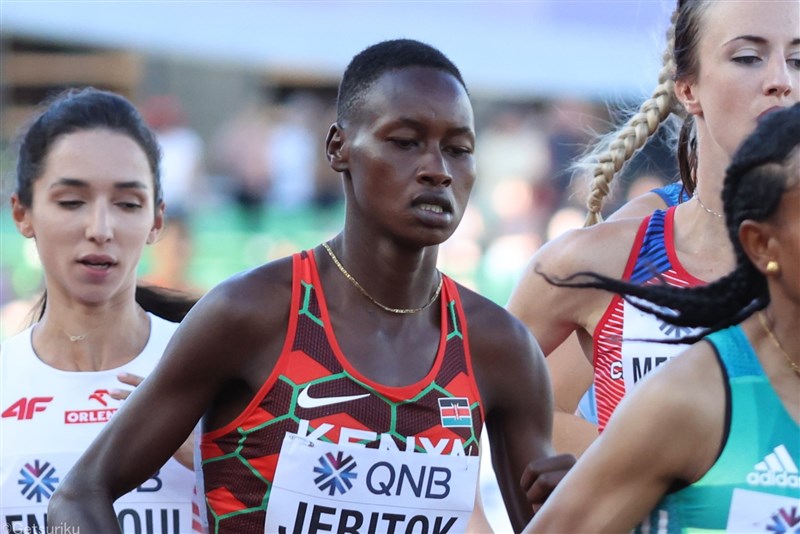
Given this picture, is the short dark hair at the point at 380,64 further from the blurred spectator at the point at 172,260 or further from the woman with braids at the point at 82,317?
the blurred spectator at the point at 172,260

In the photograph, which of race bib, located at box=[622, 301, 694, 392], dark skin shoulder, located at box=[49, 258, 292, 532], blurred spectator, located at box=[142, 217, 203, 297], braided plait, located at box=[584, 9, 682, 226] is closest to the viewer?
dark skin shoulder, located at box=[49, 258, 292, 532]

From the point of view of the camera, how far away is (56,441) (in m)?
3.88

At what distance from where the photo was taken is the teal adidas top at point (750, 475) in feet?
7.73

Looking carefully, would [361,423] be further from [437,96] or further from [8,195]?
[8,195]

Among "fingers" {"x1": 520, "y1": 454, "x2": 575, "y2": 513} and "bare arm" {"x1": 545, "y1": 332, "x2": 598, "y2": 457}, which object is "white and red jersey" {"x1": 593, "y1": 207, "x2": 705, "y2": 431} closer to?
"bare arm" {"x1": 545, "y1": 332, "x2": 598, "y2": 457}

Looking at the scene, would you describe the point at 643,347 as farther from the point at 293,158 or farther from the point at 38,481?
the point at 293,158

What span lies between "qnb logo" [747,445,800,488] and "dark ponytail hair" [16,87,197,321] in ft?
7.92

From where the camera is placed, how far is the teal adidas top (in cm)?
236

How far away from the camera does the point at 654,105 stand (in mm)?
4289

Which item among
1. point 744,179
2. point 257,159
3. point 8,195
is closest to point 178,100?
point 257,159

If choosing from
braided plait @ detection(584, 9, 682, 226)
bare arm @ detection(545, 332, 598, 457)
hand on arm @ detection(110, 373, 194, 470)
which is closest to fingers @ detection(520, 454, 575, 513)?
hand on arm @ detection(110, 373, 194, 470)

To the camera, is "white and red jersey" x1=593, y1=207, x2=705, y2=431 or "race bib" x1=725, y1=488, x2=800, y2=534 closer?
"race bib" x1=725, y1=488, x2=800, y2=534

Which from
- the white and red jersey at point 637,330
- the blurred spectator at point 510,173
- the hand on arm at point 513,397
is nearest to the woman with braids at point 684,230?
the white and red jersey at point 637,330

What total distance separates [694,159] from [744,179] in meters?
1.71
